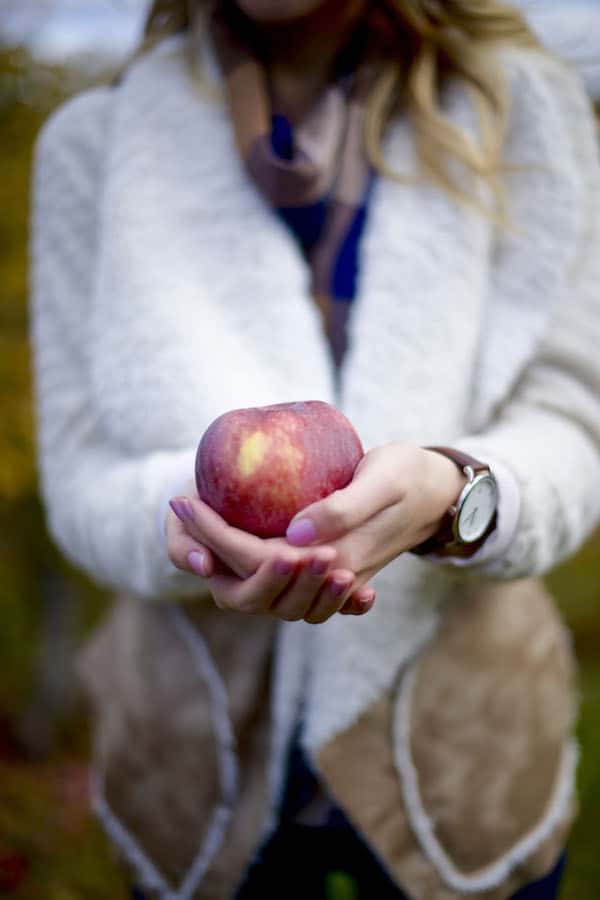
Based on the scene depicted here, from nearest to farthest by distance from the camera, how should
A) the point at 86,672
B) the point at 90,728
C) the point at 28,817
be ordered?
the point at 86,672, the point at 28,817, the point at 90,728

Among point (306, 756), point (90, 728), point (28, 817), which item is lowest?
point (90, 728)

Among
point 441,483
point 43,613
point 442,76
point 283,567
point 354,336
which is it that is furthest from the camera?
point 43,613

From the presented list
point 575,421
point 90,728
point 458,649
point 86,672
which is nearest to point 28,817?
point 90,728

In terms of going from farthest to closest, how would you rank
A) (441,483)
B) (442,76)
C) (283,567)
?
(442,76)
(441,483)
(283,567)

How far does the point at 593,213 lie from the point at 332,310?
35 centimetres

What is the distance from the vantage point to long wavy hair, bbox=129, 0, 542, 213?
1.05 meters

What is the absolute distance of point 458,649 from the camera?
1.05 meters

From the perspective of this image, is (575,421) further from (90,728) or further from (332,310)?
(90,728)

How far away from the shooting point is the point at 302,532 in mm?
638

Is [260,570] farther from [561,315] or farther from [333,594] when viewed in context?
[561,315]

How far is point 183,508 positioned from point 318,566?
0.14 m

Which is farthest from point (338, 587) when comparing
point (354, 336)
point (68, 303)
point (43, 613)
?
point (43, 613)

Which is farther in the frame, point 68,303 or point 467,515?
point 68,303

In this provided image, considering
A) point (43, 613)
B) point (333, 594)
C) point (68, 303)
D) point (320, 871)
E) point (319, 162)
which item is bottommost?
point (43, 613)
